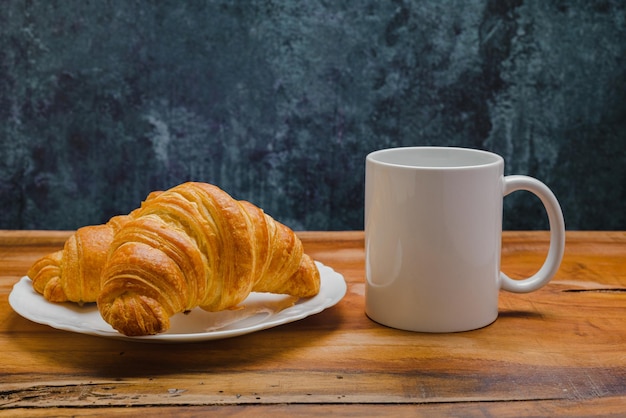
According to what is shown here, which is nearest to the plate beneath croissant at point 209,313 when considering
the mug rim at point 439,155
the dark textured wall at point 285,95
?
the mug rim at point 439,155

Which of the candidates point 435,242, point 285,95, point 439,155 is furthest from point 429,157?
point 285,95

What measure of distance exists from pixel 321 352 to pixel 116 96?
116cm

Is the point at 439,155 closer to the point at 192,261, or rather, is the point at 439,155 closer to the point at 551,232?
the point at 551,232

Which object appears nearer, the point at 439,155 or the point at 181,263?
the point at 181,263

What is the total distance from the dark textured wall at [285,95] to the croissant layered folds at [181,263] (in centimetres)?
91

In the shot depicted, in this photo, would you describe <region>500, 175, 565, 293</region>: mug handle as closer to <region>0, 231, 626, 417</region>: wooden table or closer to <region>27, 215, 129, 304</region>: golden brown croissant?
<region>0, 231, 626, 417</region>: wooden table

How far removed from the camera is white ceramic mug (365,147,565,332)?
87cm

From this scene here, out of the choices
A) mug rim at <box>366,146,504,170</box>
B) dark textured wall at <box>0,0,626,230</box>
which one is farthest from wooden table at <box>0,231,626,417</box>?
dark textured wall at <box>0,0,626,230</box>

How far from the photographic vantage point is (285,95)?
1.84 meters

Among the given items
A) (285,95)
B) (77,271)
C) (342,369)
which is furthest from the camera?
(285,95)

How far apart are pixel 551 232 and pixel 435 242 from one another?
168 mm

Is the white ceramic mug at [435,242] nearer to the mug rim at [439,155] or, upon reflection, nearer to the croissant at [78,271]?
the mug rim at [439,155]

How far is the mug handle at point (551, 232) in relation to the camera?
93cm

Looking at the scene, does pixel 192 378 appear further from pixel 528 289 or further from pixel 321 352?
pixel 528 289
